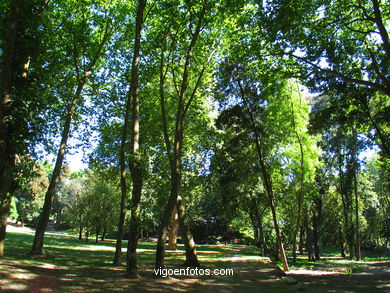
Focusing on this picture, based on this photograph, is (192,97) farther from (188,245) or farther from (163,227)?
(188,245)

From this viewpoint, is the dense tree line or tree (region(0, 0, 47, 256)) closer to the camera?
tree (region(0, 0, 47, 256))

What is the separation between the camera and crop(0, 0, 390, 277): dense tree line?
9.66 m

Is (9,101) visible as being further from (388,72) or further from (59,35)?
(388,72)

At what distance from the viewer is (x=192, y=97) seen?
12.1 meters

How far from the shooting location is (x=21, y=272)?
804cm

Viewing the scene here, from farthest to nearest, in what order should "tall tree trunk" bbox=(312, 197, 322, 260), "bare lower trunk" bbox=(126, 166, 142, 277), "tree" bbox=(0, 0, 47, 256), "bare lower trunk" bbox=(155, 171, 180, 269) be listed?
"tall tree trunk" bbox=(312, 197, 322, 260)
"bare lower trunk" bbox=(155, 171, 180, 269)
"bare lower trunk" bbox=(126, 166, 142, 277)
"tree" bbox=(0, 0, 47, 256)

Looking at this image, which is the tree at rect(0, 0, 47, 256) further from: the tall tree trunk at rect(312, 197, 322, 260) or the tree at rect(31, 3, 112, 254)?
the tall tree trunk at rect(312, 197, 322, 260)

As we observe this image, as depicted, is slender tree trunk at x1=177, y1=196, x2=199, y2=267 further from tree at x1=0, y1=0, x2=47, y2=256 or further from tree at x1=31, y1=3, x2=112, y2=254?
tree at x1=0, y1=0, x2=47, y2=256

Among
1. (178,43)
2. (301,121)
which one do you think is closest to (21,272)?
(178,43)

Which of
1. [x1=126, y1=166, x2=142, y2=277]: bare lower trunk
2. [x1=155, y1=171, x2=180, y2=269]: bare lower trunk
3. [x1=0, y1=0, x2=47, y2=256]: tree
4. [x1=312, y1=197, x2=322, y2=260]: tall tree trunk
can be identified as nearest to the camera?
[x1=0, y1=0, x2=47, y2=256]: tree

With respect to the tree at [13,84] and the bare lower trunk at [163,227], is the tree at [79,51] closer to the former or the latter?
the tree at [13,84]

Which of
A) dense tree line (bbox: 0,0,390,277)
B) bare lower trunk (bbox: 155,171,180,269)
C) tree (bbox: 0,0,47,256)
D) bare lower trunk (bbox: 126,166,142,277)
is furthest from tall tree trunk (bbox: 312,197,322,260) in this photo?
tree (bbox: 0,0,47,256)

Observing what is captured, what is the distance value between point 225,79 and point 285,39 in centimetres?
583

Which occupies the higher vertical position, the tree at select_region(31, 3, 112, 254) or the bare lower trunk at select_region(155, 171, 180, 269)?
the tree at select_region(31, 3, 112, 254)
